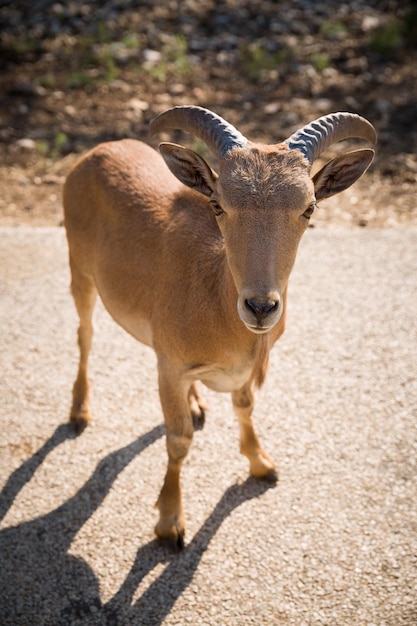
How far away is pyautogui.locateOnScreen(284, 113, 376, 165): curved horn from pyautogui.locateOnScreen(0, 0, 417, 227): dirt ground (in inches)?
203

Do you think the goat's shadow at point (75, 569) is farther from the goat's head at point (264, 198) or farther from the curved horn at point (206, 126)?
the curved horn at point (206, 126)

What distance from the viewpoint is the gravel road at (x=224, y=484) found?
4492 millimetres

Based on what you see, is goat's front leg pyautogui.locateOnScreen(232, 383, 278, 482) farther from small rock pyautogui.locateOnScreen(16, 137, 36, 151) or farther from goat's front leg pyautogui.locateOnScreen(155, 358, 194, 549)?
small rock pyautogui.locateOnScreen(16, 137, 36, 151)

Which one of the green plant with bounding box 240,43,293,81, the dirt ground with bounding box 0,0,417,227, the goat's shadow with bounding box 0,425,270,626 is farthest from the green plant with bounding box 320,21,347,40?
the goat's shadow with bounding box 0,425,270,626

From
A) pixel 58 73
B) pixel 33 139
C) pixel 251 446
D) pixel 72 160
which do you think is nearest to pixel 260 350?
pixel 251 446

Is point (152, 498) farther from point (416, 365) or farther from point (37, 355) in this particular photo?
point (416, 365)

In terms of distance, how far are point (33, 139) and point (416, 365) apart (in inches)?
314

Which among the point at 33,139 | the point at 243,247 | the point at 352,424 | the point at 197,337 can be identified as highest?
the point at 243,247

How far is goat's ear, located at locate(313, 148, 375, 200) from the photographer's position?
4.23 meters

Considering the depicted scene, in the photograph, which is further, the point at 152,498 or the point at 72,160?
the point at 72,160

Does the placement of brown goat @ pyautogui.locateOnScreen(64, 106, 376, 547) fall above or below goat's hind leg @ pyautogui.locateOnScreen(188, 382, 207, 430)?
above

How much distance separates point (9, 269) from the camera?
8219 millimetres

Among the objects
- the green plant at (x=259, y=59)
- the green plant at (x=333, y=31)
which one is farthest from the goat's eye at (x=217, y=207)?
the green plant at (x=333, y=31)

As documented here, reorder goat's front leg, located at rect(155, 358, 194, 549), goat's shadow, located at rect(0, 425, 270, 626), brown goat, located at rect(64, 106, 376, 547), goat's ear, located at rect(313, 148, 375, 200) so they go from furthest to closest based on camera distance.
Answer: goat's front leg, located at rect(155, 358, 194, 549), goat's shadow, located at rect(0, 425, 270, 626), goat's ear, located at rect(313, 148, 375, 200), brown goat, located at rect(64, 106, 376, 547)
